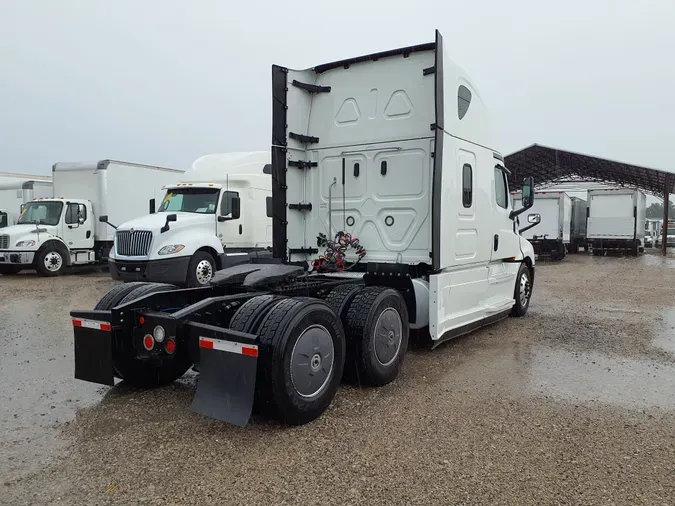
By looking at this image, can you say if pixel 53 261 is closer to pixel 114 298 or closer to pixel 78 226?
pixel 78 226

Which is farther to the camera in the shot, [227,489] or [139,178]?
[139,178]

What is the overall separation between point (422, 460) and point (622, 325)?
5941mm

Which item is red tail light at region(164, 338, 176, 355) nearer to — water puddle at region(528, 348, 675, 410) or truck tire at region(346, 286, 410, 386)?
truck tire at region(346, 286, 410, 386)

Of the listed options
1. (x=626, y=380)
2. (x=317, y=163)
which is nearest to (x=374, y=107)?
(x=317, y=163)

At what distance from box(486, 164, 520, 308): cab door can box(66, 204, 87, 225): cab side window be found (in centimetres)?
1320

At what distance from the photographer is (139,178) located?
1689cm

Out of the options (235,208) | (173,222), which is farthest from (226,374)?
(235,208)

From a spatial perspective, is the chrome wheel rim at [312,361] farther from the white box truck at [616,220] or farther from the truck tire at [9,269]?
the white box truck at [616,220]

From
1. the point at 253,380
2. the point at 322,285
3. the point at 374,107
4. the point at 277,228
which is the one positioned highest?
the point at 374,107

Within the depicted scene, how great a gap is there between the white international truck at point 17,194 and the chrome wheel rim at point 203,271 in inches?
416

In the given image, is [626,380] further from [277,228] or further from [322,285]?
[277,228]

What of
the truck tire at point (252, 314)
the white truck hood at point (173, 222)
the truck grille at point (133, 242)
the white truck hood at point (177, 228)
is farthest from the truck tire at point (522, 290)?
the truck grille at point (133, 242)

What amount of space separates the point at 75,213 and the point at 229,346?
1430 cm

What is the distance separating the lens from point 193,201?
1220cm
